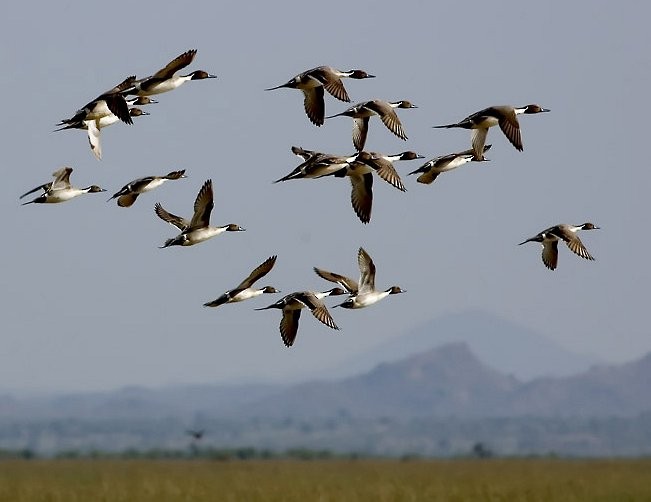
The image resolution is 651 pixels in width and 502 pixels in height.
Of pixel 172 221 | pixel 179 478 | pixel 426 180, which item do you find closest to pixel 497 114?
pixel 426 180

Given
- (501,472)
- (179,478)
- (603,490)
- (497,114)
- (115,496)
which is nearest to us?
(497,114)

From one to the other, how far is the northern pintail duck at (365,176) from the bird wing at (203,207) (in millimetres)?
1549

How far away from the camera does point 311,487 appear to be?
41688mm

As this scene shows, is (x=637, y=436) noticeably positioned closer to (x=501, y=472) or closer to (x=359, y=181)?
(x=501, y=472)

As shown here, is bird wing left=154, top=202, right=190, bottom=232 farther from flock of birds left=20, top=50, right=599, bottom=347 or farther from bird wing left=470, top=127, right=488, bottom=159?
bird wing left=470, top=127, right=488, bottom=159

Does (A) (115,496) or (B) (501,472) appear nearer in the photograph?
(A) (115,496)

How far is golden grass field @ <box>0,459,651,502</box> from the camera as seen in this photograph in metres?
37.2

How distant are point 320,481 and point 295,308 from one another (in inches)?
1063

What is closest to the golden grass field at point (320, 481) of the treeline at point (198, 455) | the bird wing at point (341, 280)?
the treeline at point (198, 455)

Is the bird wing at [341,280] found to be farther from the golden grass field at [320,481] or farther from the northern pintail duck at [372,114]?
the golden grass field at [320,481]

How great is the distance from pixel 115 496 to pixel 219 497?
7.49 ft

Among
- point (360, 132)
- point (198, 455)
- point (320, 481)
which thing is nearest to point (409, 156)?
point (360, 132)

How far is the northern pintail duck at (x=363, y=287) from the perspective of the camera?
20.8 m

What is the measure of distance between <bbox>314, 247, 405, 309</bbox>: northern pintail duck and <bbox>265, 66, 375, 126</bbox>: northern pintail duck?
6.07ft
